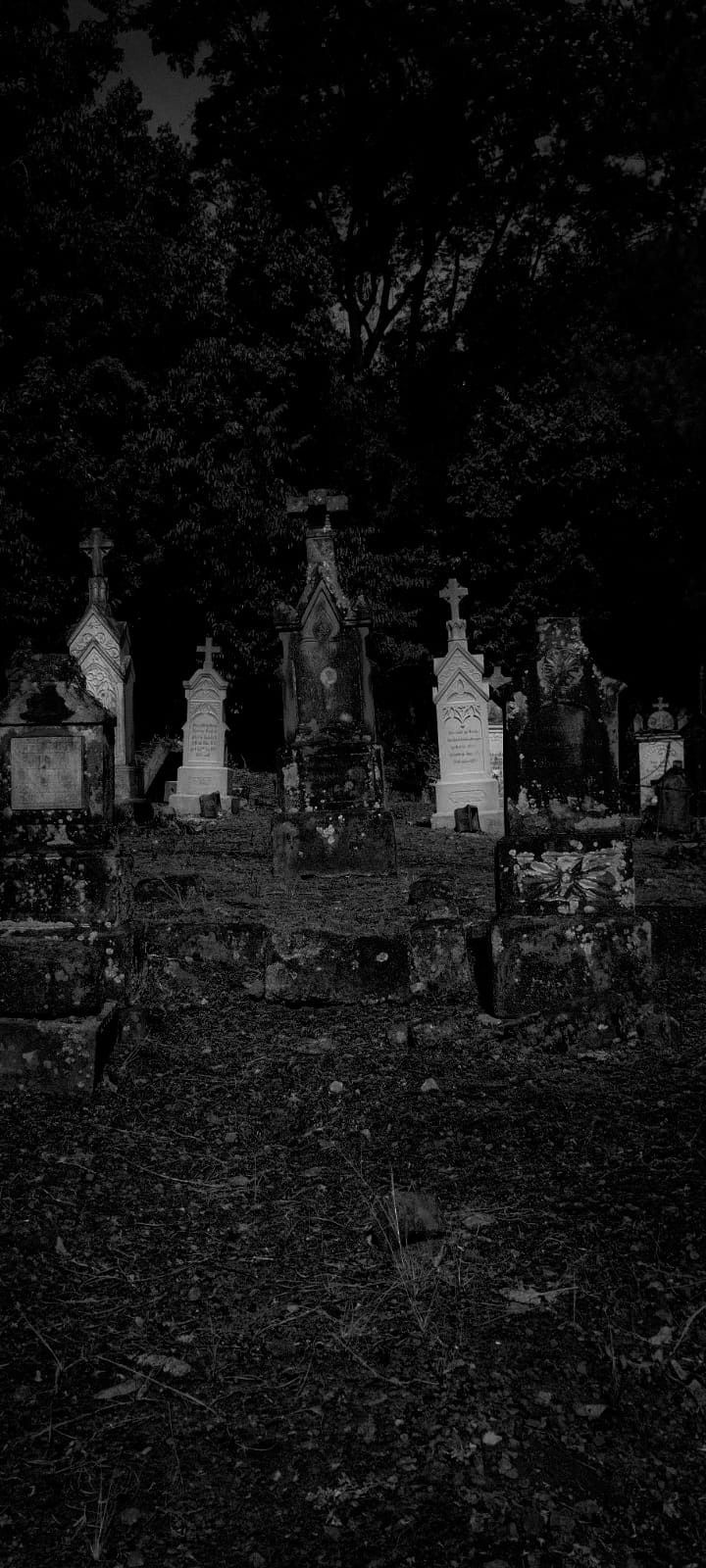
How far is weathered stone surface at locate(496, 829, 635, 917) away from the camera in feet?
13.5

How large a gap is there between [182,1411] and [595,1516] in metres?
0.81

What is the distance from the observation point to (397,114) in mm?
23734

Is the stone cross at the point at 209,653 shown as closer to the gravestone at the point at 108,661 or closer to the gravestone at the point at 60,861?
the gravestone at the point at 108,661

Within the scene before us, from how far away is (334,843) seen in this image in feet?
24.3

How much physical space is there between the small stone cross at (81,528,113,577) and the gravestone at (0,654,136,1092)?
39.6 feet

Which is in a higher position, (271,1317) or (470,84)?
(470,84)

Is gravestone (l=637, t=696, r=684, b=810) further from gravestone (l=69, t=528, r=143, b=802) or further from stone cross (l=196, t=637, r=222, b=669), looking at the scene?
gravestone (l=69, t=528, r=143, b=802)

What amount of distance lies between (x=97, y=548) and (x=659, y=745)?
1014cm

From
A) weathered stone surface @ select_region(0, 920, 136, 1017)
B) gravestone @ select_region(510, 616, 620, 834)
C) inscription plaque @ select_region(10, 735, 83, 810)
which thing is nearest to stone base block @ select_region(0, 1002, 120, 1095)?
weathered stone surface @ select_region(0, 920, 136, 1017)

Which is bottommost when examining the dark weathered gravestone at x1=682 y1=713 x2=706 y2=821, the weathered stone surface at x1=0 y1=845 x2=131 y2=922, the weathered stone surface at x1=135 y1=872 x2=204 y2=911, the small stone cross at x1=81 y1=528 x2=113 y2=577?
the weathered stone surface at x1=135 y1=872 x2=204 y2=911

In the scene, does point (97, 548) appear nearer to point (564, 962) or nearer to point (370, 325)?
point (564, 962)

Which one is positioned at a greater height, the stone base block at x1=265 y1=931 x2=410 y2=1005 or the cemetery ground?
the stone base block at x1=265 y1=931 x2=410 y2=1005

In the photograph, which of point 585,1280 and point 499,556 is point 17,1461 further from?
point 499,556

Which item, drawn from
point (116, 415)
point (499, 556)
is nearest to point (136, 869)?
point (116, 415)
